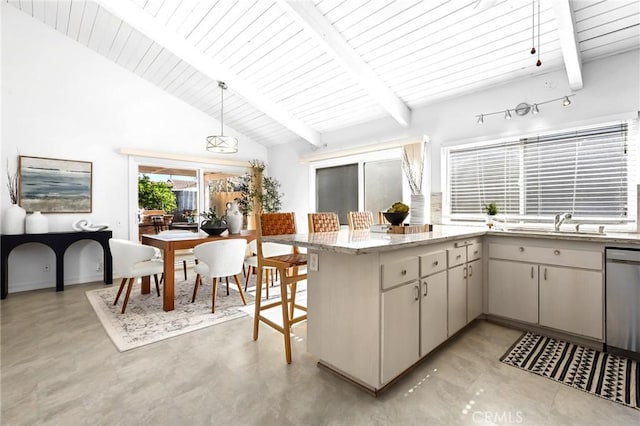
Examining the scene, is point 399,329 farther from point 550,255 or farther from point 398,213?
point 550,255

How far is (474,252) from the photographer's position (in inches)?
110

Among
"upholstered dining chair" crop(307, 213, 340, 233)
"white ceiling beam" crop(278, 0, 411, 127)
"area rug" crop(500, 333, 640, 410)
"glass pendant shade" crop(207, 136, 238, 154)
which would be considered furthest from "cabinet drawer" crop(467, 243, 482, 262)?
"glass pendant shade" crop(207, 136, 238, 154)

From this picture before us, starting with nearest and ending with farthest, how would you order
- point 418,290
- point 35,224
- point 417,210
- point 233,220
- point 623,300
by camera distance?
point 418,290 < point 623,300 < point 417,210 < point 233,220 < point 35,224

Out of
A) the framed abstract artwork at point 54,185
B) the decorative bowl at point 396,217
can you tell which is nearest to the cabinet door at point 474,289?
the decorative bowl at point 396,217

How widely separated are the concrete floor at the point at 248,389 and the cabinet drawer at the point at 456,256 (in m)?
0.68

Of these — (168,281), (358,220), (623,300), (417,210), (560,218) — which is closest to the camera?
(623,300)

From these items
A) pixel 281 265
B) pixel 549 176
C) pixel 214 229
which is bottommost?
pixel 281 265

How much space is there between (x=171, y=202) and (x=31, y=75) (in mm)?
2581

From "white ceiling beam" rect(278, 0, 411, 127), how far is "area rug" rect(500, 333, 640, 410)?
304 centimetres

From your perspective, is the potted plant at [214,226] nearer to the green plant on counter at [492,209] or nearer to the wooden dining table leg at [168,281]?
the wooden dining table leg at [168,281]

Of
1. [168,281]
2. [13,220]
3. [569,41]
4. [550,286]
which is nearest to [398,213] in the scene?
[550,286]

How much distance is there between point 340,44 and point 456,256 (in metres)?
2.49

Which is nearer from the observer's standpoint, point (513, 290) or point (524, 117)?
point (513, 290)

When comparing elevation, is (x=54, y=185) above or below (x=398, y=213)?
above
